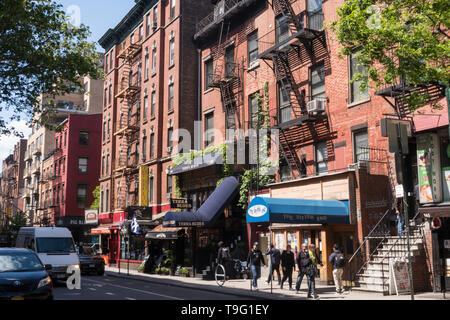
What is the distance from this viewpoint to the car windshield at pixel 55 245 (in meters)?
22.2

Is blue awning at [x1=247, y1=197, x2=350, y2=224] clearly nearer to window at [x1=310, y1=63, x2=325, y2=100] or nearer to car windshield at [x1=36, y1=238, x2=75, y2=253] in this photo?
window at [x1=310, y1=63, x2=325, y2=100]

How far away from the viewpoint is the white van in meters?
21.3

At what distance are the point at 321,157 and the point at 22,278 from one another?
15050mm

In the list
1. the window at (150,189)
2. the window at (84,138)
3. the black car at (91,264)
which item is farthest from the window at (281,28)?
the window at (84,138)

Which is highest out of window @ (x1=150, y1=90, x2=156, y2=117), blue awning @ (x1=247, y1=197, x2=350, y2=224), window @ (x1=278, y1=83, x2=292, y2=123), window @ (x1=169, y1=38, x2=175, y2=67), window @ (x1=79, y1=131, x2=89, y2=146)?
window @ (x1=169, y1=38, x2=175, y2=67)

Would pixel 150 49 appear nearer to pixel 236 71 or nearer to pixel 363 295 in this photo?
pixel 236 71

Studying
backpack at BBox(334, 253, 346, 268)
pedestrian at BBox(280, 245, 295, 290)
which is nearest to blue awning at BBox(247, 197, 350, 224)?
pedestrian at BBox(280, 245, 295, 290)

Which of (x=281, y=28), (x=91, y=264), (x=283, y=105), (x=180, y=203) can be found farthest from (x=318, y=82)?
(x=91, y=264)

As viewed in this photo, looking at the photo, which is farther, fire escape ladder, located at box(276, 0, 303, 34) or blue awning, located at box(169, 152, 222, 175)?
Result: blue awning, located at box(169, 152, 222, 175)

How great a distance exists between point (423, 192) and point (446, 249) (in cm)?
216

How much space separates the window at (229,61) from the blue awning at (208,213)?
734 centimetres

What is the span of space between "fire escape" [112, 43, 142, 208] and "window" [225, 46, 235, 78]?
1270cm

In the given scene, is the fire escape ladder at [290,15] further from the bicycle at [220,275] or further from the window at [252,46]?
the bicycle at [220,275]

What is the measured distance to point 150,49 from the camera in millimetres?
39906
